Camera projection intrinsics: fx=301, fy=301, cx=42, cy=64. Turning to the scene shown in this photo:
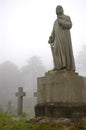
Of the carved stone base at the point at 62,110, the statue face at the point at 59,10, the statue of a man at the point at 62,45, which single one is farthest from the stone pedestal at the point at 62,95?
the statue face at the point at 59,10

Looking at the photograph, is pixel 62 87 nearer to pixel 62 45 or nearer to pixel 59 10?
pixel 62 45

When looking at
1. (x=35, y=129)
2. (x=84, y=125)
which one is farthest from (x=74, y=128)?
(x=35, y=129)

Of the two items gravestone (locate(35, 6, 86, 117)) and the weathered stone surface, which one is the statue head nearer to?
gravestone (locate(35, 6, 86, 117))

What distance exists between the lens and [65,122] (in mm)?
8938

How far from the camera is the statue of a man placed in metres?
10.8

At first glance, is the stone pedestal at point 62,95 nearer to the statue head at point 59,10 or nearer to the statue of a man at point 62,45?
the statue of a man at point 62,45

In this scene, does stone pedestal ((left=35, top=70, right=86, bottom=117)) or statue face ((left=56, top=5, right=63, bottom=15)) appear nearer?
stone pedestal ((left=35, top=70, right=86, bottom=117))

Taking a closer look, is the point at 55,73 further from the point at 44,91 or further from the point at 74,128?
the point at 74,128

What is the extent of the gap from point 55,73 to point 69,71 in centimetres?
50

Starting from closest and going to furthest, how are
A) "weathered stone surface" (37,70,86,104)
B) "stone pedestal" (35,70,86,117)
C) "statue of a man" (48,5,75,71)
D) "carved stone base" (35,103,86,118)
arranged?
"carved stone base" (35,103,86,118) → "stone pedestal" (35,70,86,117) → "weathered stone surface" (37,70,86,104) → "statue of a man" (48,5,75,71)

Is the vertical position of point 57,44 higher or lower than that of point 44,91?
higher

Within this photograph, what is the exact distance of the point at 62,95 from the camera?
1020cm

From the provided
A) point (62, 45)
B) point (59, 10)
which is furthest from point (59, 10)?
point (62, 45)

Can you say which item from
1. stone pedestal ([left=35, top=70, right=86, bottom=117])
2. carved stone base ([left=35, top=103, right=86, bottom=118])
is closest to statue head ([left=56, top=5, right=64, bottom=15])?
stone pedestal ([left=35, top=70, right=86, bottom=117])
